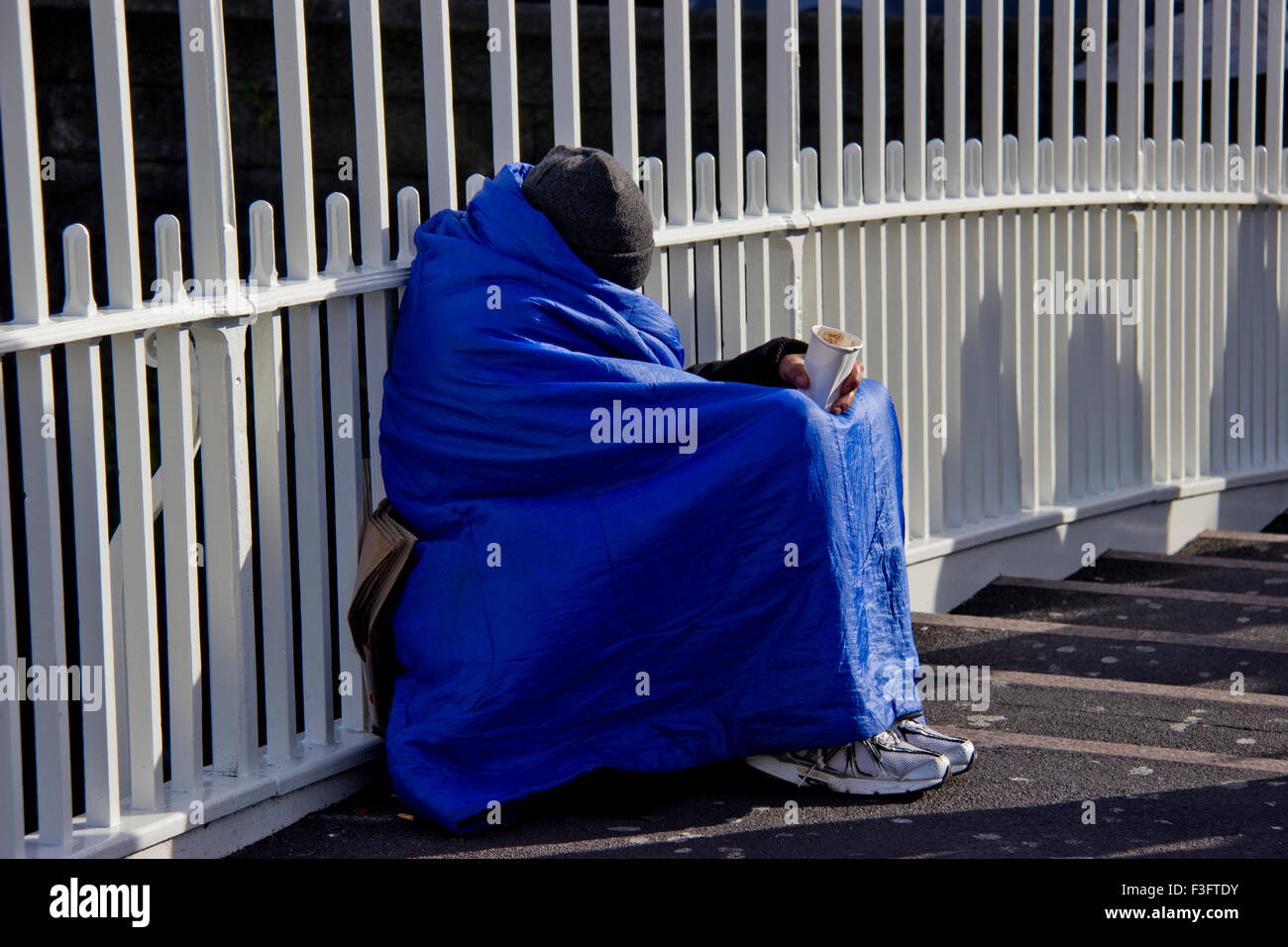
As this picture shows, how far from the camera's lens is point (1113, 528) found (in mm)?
6652

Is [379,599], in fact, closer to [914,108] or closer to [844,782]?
[844,782]

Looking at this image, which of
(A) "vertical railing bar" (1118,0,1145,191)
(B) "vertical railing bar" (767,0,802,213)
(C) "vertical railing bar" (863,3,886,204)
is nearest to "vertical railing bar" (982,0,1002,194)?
(C) "vertical railing bar" (863,3,886,204)

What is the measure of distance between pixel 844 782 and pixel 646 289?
1.55 m

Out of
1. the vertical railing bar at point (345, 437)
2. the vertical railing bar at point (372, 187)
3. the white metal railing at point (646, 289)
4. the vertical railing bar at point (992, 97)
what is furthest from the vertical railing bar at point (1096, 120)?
the vertical railing bar at point (345, 437)

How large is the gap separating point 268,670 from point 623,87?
6.25ft

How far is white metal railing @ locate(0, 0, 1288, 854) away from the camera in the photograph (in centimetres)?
305

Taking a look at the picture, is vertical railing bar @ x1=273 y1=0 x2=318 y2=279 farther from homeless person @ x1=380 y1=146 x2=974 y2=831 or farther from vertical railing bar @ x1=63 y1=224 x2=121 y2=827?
vertical railing bar @ x1=63 y1=224 x2=121 y2=827

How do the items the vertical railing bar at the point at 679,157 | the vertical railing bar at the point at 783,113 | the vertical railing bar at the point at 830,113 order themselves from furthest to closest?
the vertical railing bar at the point at 830,113 < the vertical railing bar at the point at 783,113 < the vertical railing bar at the point at 679,157

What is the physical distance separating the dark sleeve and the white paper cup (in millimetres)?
189

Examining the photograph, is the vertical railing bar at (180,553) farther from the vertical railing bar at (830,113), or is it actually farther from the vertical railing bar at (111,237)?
the vertical railing bar at (830,113)

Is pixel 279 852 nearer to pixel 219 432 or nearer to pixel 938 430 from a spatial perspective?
pixel 219 432

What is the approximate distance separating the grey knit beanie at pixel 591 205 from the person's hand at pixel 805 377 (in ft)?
1.63

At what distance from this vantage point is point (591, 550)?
3.48m

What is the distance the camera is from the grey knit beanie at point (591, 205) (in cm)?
359
